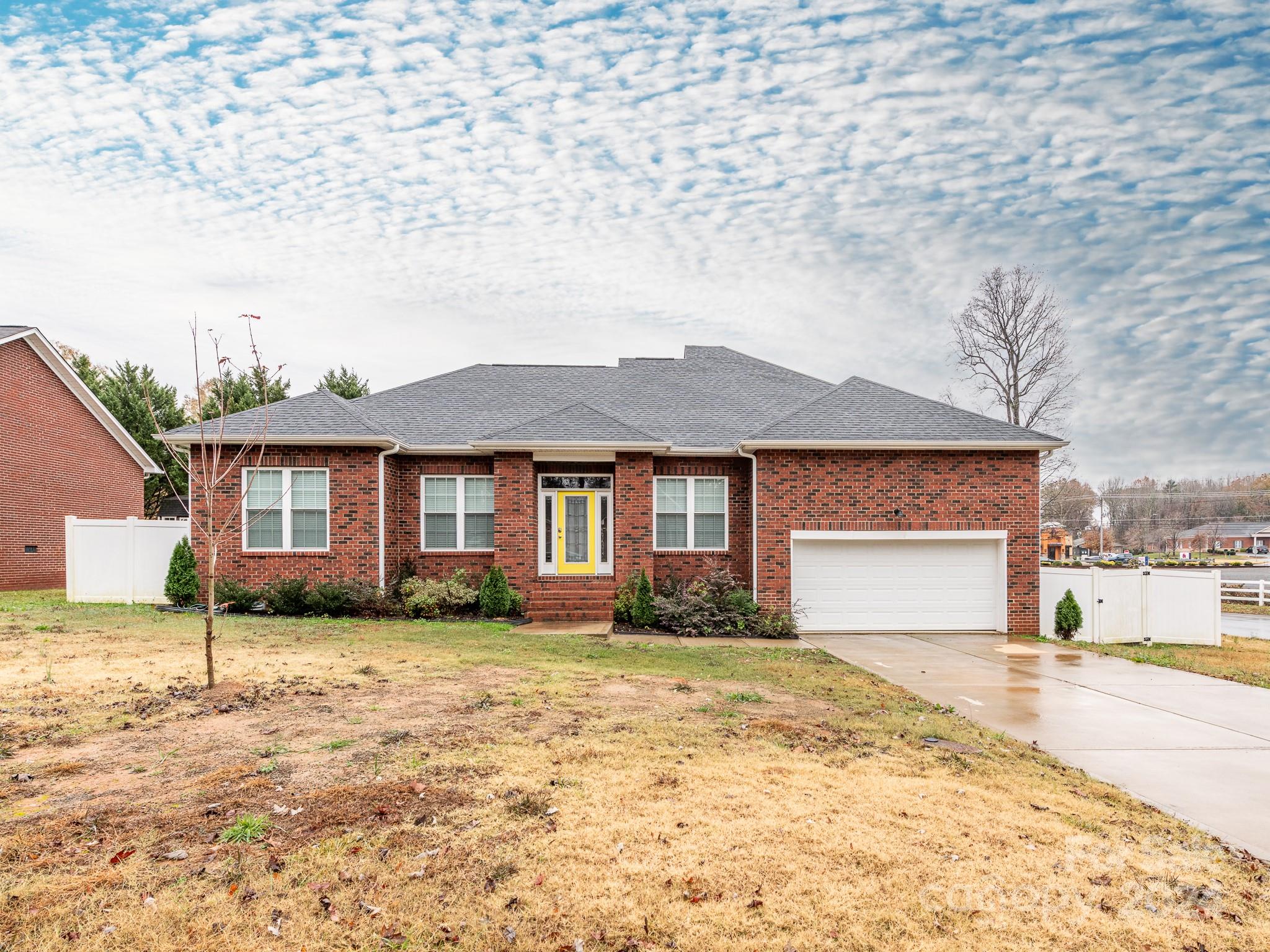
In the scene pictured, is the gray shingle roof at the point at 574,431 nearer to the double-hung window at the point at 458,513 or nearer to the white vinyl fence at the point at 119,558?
the double-hung window at the point at 458,513

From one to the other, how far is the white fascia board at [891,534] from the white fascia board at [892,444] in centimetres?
170

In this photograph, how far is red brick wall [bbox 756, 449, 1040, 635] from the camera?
14.8 m

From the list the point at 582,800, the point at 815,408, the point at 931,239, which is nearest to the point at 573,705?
the point at 582,800

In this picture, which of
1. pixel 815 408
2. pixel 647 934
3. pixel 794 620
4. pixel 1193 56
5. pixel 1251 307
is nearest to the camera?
pixel 647 934

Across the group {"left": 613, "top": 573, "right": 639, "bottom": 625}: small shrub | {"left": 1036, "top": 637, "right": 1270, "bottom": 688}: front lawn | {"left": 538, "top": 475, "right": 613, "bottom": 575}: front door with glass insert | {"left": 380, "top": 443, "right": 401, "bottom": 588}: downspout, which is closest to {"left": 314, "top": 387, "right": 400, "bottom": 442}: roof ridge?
{"left": 380, "top": 443, "right": 401, "bottom": 588}: downspout

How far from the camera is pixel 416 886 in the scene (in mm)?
3646

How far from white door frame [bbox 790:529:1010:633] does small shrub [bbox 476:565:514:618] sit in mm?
5862

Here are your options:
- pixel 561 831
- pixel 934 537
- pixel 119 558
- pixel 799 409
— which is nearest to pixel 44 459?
pixel 119 558

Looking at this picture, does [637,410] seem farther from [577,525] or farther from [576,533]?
[576,533]

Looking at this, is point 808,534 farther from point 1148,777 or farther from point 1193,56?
point 1193,56

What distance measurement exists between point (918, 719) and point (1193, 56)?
13337 mm

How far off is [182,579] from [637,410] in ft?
34.8

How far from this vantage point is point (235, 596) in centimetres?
1462

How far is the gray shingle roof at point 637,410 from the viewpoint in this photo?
1497 cm
